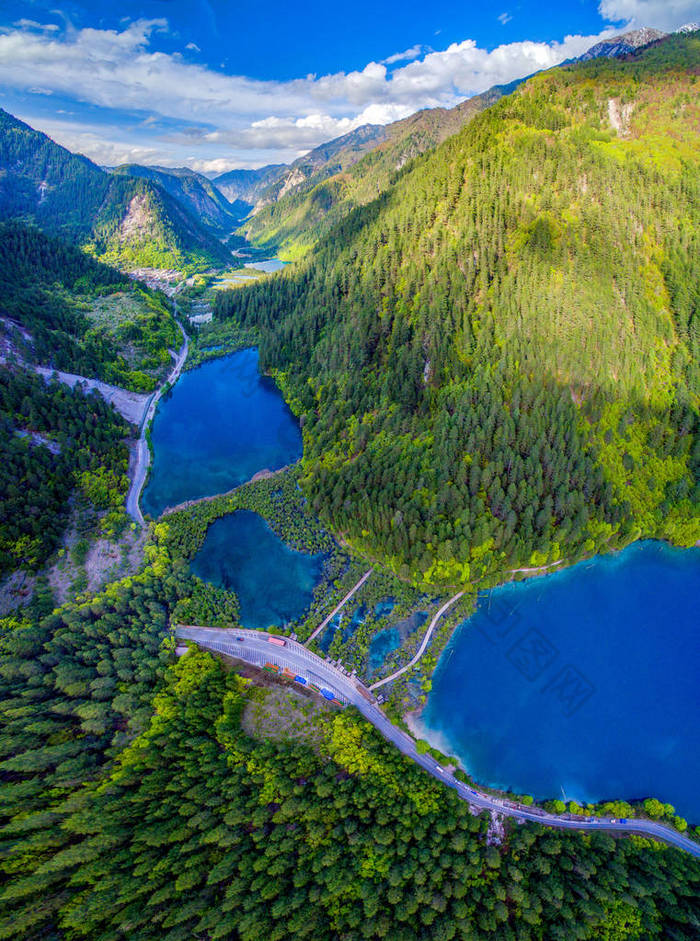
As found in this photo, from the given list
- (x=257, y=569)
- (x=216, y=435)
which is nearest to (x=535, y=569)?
(x=257, y=569)

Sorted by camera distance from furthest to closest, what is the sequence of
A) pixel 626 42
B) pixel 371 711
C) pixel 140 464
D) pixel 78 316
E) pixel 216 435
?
pixel 626 42
pixel 78 316
pixel 216 435
pixel 140 464
pixel 371 711

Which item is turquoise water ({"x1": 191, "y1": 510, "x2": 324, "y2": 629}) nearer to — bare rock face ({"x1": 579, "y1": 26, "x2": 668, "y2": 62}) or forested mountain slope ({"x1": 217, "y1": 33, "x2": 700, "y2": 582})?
forested mountain slope ({"x1": 217, "y1": 33, "x2": 700, "y2": 582})

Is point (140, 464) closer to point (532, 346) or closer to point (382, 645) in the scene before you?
point (382, 645)

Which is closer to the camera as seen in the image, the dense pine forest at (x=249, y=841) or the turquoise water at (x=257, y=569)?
the dense pine forest at (x=249, y=841)

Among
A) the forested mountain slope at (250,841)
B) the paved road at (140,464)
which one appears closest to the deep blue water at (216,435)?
the paved road at (140,464)

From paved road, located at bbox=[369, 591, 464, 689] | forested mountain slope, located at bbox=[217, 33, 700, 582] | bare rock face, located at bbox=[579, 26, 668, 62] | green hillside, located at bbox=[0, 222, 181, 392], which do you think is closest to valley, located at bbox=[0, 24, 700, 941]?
paved road, located at bbox=[369, 591, 464, 689]

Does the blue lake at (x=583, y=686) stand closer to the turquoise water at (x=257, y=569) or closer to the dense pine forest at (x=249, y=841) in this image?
the dense pine forest at (x=249, y=841)
